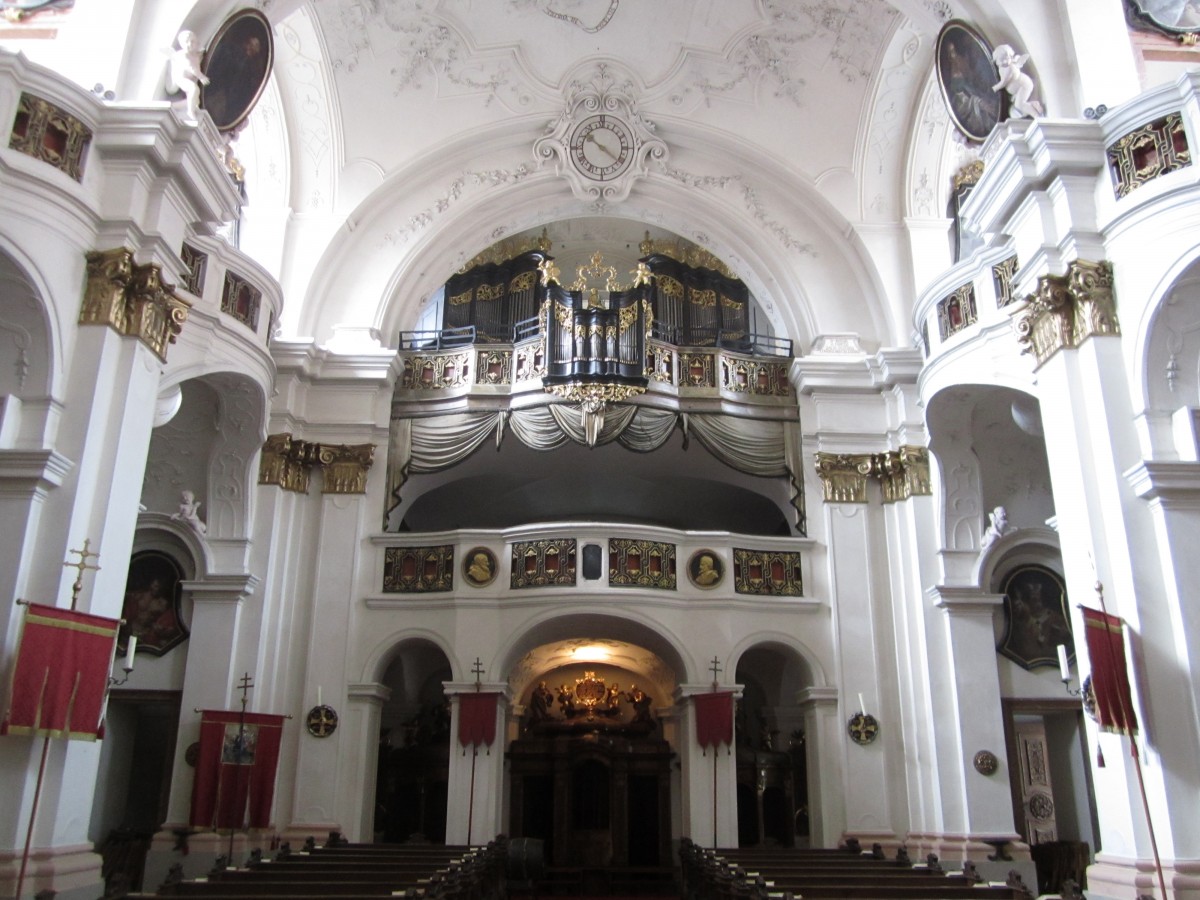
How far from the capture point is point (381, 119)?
1817 cm

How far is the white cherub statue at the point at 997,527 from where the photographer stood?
48.3 ft

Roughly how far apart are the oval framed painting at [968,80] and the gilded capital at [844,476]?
5.93 meters

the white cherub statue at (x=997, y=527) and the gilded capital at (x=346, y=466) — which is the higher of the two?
the gilded capital at (x=346, y=466)

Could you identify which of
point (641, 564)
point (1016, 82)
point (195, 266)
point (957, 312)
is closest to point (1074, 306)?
point (1016, 82)

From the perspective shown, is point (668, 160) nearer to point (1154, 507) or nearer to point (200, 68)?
point (200, 68)

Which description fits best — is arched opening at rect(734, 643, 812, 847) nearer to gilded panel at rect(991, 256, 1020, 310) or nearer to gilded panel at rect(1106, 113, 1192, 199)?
gilded panel at rect(991, 256, 1020, 310)

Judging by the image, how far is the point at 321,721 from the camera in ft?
51.5

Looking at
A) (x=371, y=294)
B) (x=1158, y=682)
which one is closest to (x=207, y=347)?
(x=371, y=294)

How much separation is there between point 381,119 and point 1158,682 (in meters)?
14.5

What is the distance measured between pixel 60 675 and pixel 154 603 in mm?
6260

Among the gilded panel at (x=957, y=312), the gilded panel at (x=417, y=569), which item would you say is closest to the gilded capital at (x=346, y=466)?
the gilded panel at (x=417, y=569)

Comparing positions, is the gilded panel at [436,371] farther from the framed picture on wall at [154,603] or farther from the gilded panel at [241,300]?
the framed picture on wall at [154,603]

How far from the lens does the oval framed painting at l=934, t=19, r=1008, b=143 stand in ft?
39.1

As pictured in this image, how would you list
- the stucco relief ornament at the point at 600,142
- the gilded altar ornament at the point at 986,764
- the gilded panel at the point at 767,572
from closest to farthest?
the gilded altar ornament at the point at 986,764, the gilded panel at the point at 767,572, the stucco relief ornament at the point at 600,142
